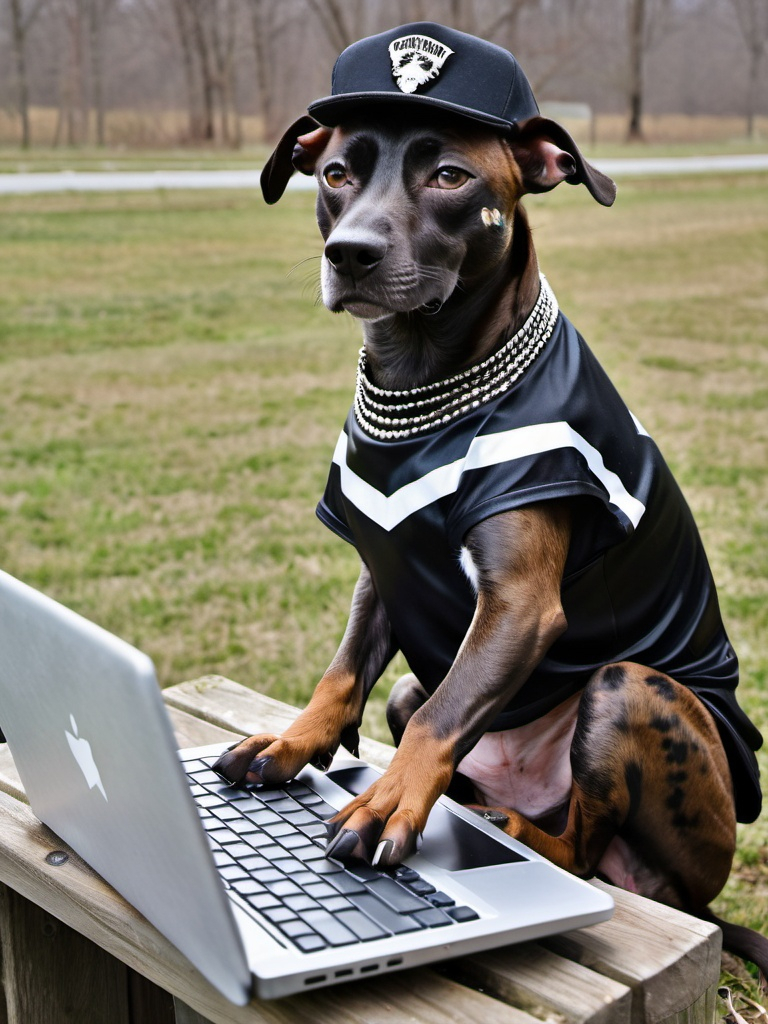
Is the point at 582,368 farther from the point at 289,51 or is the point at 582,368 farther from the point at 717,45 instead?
the point at 717,45

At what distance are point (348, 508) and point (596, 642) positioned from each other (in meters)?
0.44

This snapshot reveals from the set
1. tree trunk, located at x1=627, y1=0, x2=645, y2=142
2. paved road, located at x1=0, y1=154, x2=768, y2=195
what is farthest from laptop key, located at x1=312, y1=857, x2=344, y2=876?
tree trunk, located at x1=627, y1=0, x2=645, y2=142

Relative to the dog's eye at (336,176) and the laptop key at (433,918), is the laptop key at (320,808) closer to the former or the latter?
the laptop key at (433,918)

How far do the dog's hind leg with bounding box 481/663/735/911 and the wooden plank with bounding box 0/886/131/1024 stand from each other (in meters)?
0.73

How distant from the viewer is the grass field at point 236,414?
414 centimetres

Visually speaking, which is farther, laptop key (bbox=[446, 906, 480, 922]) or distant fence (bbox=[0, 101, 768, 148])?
distant fence (bbox=[0, 101, 768, 148])

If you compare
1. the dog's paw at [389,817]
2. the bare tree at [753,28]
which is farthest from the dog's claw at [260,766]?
the bare tree at [753,28]

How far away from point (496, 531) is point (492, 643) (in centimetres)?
15

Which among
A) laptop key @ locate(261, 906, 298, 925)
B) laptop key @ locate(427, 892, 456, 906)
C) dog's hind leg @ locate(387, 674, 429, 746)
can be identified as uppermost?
laptop key @ locate(261, 906, 298, 925)

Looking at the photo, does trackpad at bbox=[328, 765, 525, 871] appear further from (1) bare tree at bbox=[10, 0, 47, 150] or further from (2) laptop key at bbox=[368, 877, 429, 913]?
(1) bare tree at bbox=[10, 0, 47, 150]

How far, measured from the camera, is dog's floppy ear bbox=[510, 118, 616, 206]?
65.6 inches

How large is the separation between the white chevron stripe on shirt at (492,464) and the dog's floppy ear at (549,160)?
0.34m

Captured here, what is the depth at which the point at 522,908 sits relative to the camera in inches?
55.2

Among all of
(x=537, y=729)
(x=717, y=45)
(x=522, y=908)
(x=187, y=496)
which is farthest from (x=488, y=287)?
(x=717, y=45)
